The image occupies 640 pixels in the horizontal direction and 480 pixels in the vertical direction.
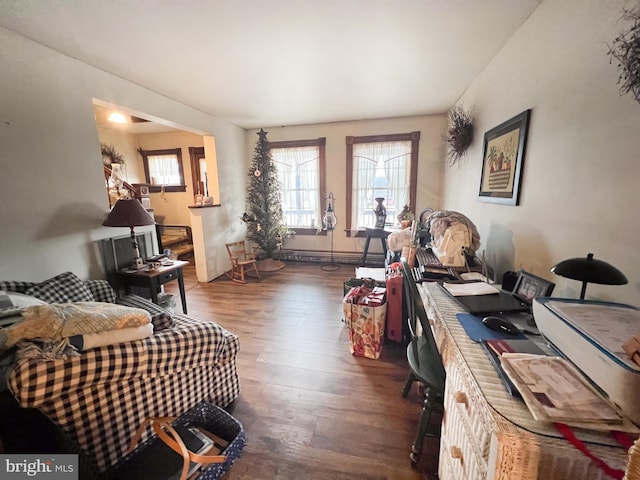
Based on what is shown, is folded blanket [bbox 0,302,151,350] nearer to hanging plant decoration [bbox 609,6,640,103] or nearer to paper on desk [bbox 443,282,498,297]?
paper on desk [bbox 443,282,498,297]

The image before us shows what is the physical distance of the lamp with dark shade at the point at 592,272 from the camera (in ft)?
2.70

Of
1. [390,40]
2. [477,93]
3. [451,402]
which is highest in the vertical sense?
[390,40]

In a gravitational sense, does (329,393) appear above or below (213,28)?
below

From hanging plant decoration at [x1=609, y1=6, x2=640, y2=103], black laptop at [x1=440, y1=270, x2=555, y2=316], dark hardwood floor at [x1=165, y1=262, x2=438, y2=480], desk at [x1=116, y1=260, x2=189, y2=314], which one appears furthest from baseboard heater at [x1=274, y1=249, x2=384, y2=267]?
hanging plant decoration at [x1=609, y1=6, x2=640, y2=103]

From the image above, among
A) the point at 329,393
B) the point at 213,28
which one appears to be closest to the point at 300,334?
the point at 329,393

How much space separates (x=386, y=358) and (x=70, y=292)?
244 cm

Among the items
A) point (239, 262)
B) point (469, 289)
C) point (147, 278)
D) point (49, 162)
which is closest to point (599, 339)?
point (469, 289)

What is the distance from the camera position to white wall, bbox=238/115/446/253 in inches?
156

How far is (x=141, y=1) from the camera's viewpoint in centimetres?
144

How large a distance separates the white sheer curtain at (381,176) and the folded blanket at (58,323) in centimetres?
376

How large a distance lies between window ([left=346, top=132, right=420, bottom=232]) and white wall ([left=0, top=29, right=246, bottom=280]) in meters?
3.06

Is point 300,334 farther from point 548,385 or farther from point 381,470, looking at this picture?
point 548,385

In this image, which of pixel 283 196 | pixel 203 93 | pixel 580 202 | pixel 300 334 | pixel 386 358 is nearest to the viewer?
pixel 580 202

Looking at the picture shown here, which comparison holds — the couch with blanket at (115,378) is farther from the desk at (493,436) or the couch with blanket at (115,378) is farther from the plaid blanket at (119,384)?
A: the desk at (493,436)
